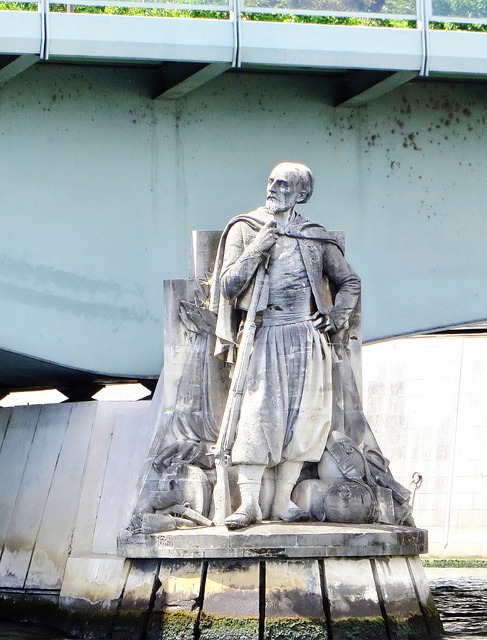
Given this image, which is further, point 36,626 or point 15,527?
point 15,527

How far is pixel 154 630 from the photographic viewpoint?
719 inches

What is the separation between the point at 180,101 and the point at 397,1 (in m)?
3.01

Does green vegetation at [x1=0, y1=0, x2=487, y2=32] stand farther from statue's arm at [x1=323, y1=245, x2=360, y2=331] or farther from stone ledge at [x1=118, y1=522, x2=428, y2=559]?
stone ledge at [x1=118, y1=522, x2=428, y2=559]

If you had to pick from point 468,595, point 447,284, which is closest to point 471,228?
point 447,284

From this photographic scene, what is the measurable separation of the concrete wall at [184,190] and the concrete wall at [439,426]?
15049 millimetres

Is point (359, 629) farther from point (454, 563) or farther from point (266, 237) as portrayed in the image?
point (454, 563)

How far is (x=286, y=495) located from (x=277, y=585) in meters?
1.40

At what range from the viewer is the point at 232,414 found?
1908 centimetres

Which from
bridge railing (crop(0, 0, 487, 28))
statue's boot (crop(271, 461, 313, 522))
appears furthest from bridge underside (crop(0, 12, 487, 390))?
statue's boot (crop(271, 461, 313, 522))

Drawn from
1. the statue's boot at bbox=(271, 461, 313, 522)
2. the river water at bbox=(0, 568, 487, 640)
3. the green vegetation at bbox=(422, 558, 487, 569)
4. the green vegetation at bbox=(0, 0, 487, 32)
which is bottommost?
the green vegetation at bbox=(422, 558, 487, 569)

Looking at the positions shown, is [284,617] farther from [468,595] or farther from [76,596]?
[468,595]

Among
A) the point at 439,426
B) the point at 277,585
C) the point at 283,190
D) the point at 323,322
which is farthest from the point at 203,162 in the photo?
the point at 439,426

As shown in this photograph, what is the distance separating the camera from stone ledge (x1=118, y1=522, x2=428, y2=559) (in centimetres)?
1802

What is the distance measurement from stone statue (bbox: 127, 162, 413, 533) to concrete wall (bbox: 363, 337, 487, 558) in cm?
Answer: 1836
